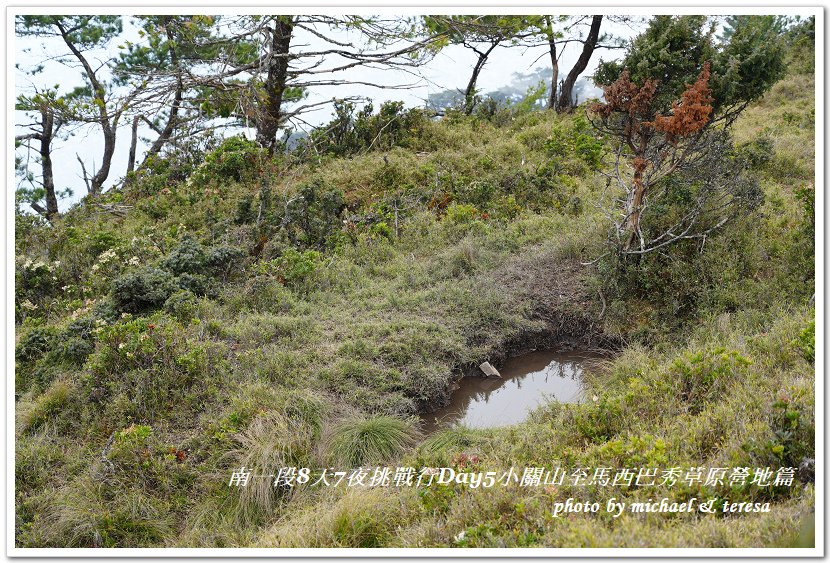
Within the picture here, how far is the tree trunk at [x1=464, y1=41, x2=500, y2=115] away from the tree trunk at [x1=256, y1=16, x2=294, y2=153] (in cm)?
461

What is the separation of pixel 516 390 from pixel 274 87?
8361 millimetres

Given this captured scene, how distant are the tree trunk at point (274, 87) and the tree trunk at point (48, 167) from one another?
3.72 m

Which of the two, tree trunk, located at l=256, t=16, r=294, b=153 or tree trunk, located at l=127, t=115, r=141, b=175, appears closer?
tree trunk, located at l=256, t=16, r=294, b=153

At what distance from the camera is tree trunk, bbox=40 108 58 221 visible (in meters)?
11.1

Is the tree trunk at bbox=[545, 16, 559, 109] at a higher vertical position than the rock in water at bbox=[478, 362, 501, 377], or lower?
higher

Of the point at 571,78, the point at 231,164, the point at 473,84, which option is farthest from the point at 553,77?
the point at 231,164

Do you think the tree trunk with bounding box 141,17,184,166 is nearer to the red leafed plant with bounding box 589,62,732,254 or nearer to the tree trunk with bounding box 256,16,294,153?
the tree trunk with bounding box 256,16,294,153

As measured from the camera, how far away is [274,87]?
11898 millimetres

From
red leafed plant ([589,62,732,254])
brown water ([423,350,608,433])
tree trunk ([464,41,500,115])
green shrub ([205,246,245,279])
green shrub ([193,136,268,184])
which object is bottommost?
brown water ([423,350,608,433])

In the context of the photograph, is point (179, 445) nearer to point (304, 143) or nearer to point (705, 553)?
point (705, 553)

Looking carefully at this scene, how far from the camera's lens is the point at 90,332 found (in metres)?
6.76

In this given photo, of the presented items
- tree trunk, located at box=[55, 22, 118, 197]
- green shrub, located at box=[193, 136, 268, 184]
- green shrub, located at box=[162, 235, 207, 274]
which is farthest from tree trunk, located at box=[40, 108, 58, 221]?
green shrub, located at box=[162, 235, 207, 274]
